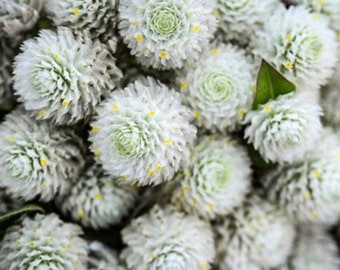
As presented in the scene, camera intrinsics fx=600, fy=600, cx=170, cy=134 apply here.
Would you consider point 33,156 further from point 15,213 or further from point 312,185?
point 312,185

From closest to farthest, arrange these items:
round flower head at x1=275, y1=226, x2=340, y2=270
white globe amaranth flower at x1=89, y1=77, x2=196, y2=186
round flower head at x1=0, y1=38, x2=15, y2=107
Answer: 1. white globe amaranth flower at x1=89, y1=77, x2=196, y2=186
2. round flower head at x1=0, y1=38, x2=15, y2=107
3. round flower head at x1=275, y1=226, x2=340, y2=270

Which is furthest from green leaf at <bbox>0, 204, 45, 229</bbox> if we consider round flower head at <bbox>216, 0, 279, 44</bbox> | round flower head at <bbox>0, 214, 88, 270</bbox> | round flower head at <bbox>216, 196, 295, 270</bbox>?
round flower head at <bbox>216, 0, 279, 44</bbox>

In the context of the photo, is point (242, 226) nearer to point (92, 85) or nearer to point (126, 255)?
point (126, 255)

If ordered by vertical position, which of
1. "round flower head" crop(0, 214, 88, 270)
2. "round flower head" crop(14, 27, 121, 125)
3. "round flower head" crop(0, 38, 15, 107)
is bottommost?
"round flower head" crop(0, 214, 88, 270)

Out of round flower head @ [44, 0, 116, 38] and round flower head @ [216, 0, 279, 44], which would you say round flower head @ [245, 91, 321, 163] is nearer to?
round flower head @ [216, 0, 279, 44]

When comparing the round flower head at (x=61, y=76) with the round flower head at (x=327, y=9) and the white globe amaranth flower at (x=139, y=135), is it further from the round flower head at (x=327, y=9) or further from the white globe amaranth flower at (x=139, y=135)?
the round flower head at (x=327, y=9)

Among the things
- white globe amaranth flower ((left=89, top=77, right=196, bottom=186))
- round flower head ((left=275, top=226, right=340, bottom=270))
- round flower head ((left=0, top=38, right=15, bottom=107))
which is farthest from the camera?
round flower head ((left=275, top=226, right=340, bottom=270))

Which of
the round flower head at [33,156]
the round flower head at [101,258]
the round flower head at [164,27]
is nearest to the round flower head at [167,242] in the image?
the round flower head at [101,258]
